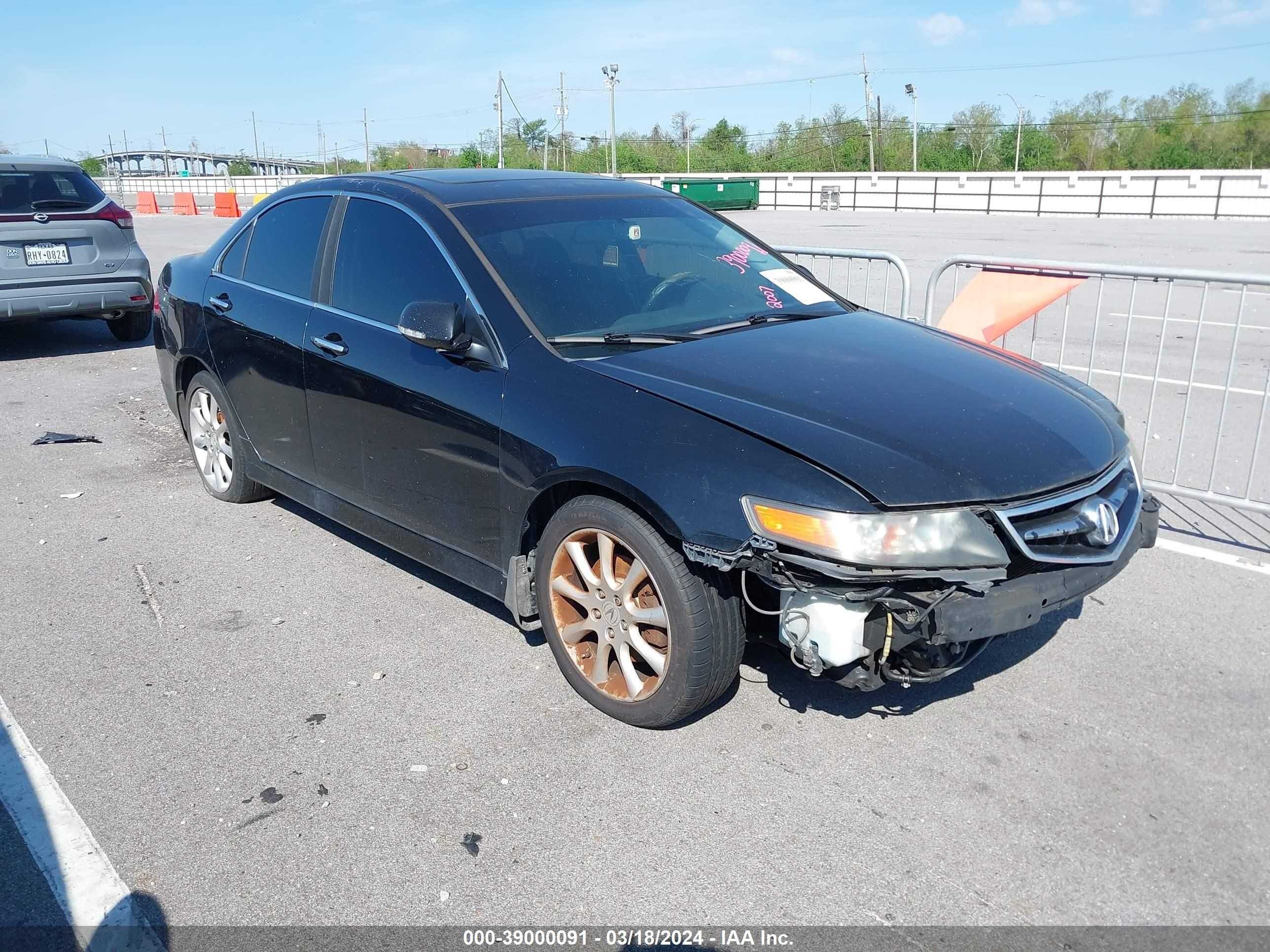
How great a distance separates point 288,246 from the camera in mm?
4973

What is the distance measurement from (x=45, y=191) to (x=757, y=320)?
329 inches

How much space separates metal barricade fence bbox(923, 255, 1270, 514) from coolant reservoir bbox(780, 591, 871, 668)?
10.5 feet

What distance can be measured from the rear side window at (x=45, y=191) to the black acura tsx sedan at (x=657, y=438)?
574 centimetres

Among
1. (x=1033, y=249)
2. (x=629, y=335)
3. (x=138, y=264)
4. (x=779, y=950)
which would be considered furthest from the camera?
(x=1033, y=249)

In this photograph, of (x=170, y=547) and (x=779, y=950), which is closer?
(x=779, y=950)

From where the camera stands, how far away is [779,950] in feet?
8.36

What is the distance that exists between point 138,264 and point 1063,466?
9656 millimetres

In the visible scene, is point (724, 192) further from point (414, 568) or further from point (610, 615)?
point (610, 615)

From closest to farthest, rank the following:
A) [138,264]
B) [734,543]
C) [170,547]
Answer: [734,543]
[170,547]
[138,264]

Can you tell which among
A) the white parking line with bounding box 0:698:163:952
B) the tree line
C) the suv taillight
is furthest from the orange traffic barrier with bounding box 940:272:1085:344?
the tree line

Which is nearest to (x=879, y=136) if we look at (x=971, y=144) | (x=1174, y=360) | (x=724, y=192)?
(x=971, y=144)

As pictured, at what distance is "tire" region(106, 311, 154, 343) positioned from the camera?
11.0 m

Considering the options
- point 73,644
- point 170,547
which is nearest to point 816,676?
point 73,644

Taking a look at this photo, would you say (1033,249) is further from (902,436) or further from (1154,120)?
(1154,120)
